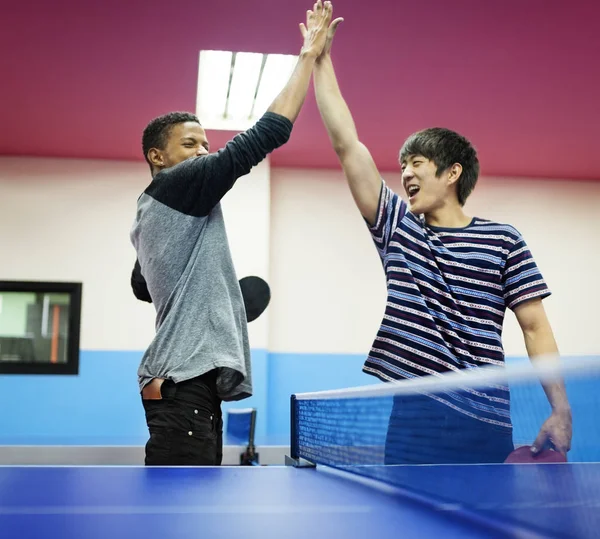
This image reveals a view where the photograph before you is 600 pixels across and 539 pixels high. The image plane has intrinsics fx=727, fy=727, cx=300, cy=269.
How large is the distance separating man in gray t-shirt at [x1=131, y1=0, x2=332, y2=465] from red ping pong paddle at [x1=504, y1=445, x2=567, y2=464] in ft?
2.62

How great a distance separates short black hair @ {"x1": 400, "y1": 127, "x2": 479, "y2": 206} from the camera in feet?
6.63

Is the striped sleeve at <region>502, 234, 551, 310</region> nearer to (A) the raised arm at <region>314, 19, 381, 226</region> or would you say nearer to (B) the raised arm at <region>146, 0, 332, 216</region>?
(A) the raised arm at <region>314, 19, 381, 226</region>

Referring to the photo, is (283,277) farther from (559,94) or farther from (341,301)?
(559,94)

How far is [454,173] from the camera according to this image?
2043mm

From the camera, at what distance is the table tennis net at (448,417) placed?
0.90 metres

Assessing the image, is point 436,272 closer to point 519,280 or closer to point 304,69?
point 519,280

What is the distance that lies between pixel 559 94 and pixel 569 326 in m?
2.75

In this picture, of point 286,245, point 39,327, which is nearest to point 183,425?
point 39,327

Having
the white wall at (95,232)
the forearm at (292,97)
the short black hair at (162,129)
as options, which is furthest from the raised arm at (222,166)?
the white wall at (95,232)

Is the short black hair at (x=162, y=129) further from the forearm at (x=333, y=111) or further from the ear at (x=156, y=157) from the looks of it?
the forearm at (x=333, y=111)

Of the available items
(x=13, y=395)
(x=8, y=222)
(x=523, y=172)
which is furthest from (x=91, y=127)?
(x=523, y=172)

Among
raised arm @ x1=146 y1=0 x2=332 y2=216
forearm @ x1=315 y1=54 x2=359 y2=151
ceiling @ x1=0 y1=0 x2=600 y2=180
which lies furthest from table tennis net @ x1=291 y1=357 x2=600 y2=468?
ceiling @ x1=0 y1=0 x2=600 y2=180

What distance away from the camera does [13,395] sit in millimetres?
6398

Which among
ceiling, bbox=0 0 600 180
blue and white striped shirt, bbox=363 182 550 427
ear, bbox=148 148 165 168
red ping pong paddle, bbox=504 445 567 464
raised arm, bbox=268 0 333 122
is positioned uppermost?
ceiling, bbox=0 0 600 180
